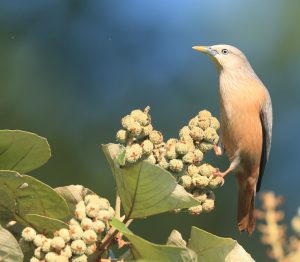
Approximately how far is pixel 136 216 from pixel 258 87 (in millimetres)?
3273

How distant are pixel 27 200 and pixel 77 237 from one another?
0.22 meters

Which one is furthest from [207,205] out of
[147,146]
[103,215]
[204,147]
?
[103,215]

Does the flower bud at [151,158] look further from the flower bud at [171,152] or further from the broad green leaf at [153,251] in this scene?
the broad green leaf at [153,251]

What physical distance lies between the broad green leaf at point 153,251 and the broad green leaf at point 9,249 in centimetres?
18

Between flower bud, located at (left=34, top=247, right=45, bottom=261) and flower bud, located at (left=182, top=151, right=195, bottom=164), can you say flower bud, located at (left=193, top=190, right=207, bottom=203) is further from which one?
flower bud, located at (left=34, top=247, right=45, bottom=261)

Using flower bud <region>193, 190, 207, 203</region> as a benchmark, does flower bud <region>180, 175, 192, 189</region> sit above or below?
above

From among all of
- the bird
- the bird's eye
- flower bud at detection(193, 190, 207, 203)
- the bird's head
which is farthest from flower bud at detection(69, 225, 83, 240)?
the bird's eye

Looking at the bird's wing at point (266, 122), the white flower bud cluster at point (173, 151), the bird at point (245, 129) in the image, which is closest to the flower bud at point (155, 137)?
the white flower bud cluster at point (173, 151)

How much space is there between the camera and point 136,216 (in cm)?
161

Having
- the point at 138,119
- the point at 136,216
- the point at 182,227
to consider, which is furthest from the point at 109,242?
the point at 182,227

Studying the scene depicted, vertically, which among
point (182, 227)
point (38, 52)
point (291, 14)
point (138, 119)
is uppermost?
point (138, 119)

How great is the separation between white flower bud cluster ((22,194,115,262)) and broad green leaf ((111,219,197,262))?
0.13 ft

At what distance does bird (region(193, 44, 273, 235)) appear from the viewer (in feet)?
15.0

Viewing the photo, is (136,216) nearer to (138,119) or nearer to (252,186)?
(138,119)
